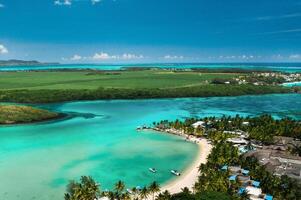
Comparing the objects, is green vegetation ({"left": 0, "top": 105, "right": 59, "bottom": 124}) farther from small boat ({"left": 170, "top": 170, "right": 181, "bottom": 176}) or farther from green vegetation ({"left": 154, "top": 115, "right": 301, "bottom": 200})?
small boat ({"left": 170, "top": 170, "right": 181, "bottom": 176})

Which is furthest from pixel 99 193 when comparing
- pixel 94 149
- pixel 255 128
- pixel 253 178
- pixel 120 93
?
pixel 120 93

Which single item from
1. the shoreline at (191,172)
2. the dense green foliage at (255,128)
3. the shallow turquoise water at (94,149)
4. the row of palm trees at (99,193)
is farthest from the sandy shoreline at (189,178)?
the dense green foliage at (255,128)

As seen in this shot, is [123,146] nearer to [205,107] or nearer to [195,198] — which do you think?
[195,198]

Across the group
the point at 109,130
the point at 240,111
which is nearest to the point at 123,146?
the point at 109,130

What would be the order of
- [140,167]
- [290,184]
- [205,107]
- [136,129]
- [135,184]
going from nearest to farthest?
[290,184], [135,184], [140,167], [136,129], [205,107]

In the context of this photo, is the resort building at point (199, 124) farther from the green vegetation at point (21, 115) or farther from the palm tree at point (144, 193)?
the palm tree at point (144, 193)

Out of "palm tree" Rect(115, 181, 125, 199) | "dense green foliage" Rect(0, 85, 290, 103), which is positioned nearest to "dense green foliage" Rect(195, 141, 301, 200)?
"palm tree" Rect(115, 181, 125, 199)
